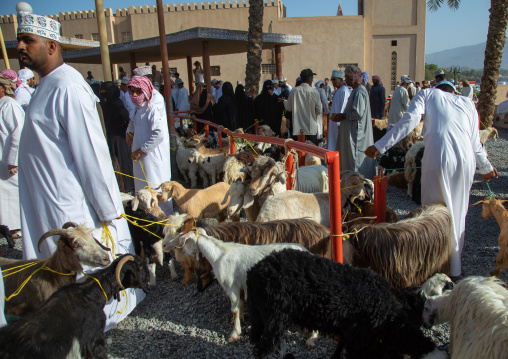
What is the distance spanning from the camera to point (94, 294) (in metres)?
2.46

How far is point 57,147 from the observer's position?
2725 mm

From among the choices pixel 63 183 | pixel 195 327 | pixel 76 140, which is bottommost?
pixel 195 327

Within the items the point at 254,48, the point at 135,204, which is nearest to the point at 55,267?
the point at 135,204

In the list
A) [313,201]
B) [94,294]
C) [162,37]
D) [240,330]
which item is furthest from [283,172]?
[162,37]

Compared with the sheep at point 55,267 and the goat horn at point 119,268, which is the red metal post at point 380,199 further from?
A: the sheep at point 55,267

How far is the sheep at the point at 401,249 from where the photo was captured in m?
3.18

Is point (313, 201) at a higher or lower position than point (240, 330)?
higher

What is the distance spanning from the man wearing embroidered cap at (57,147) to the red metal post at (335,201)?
5.44 feet

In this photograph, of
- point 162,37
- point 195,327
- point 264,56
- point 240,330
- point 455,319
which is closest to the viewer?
point 455,319

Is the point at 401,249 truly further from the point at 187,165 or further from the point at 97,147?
the point at 187,165

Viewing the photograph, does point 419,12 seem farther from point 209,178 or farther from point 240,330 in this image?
point 240,330

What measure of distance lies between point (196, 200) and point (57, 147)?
2.57m

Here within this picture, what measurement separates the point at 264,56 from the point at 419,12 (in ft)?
42.3

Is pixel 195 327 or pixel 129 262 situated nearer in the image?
pixel 129 262
